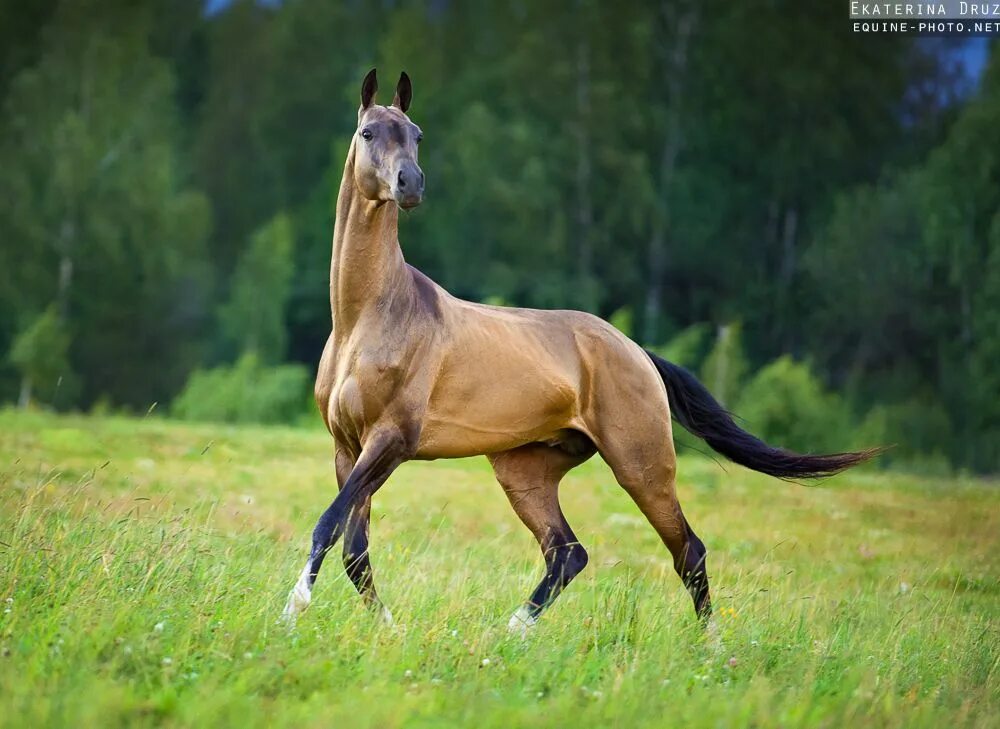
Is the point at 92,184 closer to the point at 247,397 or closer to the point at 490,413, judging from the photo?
the point at 247,397

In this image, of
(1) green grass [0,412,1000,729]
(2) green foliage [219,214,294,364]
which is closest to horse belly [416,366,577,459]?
(1) green grass [0,412,1000,729]

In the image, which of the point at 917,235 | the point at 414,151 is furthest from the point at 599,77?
the point at 414,151

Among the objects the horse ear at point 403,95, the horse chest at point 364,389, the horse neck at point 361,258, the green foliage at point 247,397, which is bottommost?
the green foliage at point 247,397

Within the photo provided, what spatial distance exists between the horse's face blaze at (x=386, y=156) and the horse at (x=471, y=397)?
10 mm

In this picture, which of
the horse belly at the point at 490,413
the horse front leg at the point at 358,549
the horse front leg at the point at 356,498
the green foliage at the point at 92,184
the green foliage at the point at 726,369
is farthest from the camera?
the green foliage at the point at 92,184

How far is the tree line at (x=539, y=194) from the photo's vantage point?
100 feet

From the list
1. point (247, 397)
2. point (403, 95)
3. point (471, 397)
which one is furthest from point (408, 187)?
point (247, 397)

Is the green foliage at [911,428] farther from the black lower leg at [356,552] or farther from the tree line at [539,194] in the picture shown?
the black lower leg at [356,552]

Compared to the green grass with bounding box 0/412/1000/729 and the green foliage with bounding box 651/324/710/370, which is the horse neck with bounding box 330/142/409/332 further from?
the green foliage with bounding box 651/324/710/370

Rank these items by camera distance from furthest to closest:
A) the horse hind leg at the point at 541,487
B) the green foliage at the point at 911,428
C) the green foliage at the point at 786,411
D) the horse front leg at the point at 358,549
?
the green foliage at the point at 911,428
the green foliage at the point at 786,411
the horse hind leg at the point at 541,487
the horse front leg at the point at 358,549

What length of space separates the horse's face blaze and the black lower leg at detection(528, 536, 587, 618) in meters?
2.49

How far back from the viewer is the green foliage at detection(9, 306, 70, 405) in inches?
1134

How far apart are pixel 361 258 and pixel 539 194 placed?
2576cm

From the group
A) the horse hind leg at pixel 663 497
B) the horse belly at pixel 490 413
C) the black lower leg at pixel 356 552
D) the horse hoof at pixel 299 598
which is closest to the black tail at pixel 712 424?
the horse hind leg at pixel 663 497
